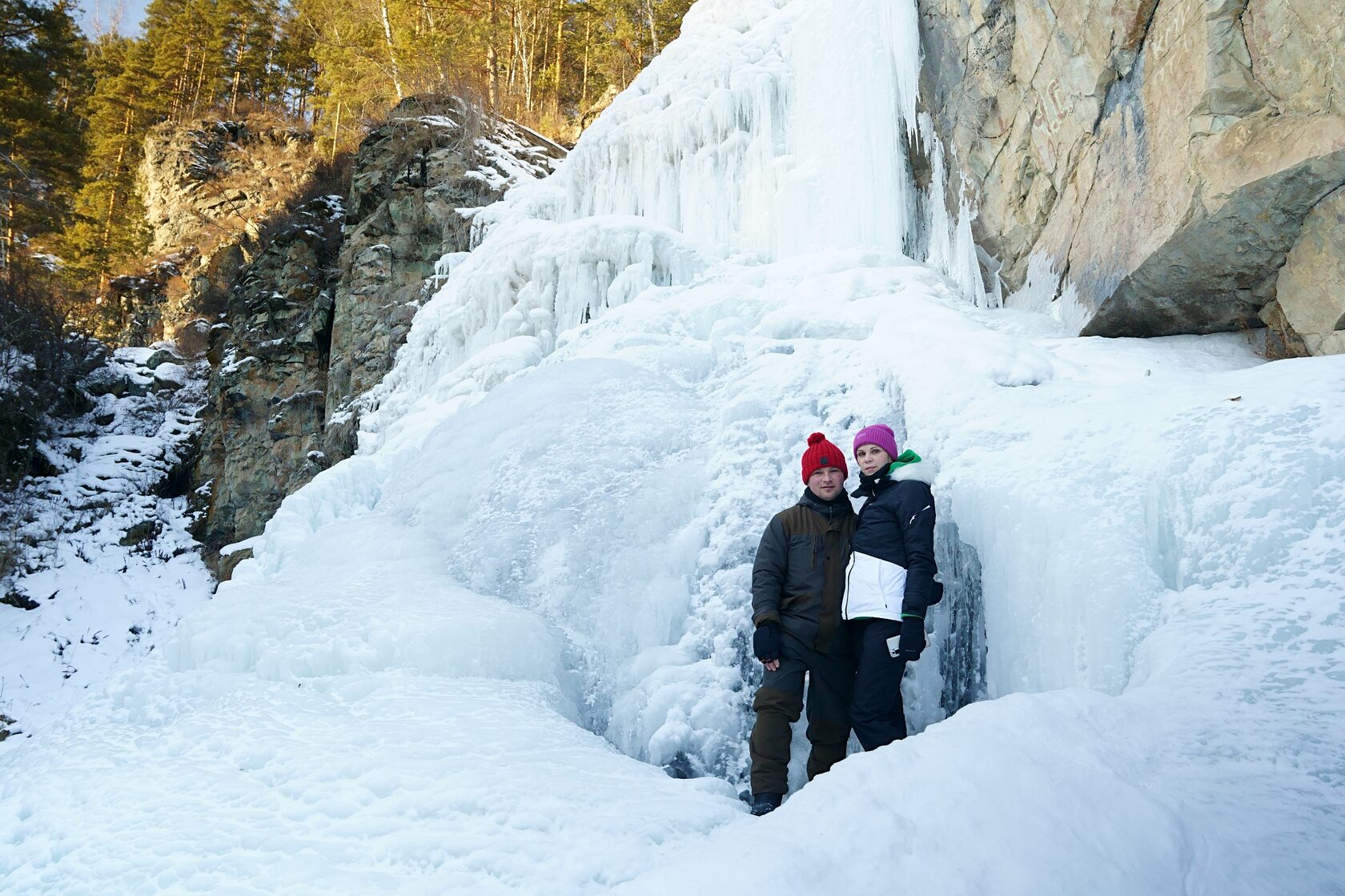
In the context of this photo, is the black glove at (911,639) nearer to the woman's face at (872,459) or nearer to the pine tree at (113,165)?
the woman's face at (872,459)

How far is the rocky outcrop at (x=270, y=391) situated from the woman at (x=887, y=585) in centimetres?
1028

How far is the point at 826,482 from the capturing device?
311cm

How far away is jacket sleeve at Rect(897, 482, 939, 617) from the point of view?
2652mm

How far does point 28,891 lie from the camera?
1869 millimetres

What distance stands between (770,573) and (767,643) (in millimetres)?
271

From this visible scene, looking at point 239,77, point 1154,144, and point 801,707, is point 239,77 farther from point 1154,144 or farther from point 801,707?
point 801,707

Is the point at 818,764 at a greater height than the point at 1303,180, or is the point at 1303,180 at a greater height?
the point at 1303,180

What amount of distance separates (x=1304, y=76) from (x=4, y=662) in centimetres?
1252

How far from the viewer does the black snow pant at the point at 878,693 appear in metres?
2.68

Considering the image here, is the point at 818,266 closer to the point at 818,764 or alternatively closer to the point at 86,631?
the point at 818,764

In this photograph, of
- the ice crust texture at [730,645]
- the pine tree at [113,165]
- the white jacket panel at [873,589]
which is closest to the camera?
the ice crust texture at [730,645]

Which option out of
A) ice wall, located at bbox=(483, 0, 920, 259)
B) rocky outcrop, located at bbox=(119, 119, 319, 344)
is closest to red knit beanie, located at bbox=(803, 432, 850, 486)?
ice wall, located at bbox=(483, 0, 920, 259)

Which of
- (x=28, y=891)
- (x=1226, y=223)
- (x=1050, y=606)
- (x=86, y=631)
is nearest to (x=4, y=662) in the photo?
(x=86, y=631)

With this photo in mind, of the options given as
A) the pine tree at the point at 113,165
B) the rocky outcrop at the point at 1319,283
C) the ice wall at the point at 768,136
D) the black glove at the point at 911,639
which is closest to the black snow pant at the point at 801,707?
the black glove at the point at 911,639
